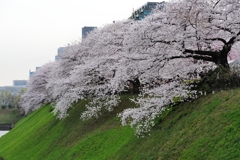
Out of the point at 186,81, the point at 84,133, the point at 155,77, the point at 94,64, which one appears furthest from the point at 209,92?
the point at 94,64

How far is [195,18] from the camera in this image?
48.1 ft

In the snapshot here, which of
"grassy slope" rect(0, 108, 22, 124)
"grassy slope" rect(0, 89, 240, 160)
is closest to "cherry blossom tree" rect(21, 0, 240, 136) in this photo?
"grassy slope" rect(0, 89, 240, 160)

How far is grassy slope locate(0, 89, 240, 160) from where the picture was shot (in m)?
10.2

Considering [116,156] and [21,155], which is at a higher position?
[116,156]

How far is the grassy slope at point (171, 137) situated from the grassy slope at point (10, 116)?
200 ft

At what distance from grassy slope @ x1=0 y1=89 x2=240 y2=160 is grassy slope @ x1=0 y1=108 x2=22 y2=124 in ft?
200

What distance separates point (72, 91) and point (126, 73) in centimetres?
887

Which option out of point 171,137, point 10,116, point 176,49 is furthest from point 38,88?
point 171,137

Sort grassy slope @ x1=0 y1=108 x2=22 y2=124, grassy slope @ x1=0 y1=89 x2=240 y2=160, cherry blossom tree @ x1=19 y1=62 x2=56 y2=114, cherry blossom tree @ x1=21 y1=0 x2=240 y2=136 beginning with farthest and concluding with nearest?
grassy slope @ x1=0 y1=108 x2=22 y2=124 < cherry blossom tree @ x1=19 y1=62 x2=56 y2=114 < cherry blossom tree @ x1=21 y1=0 x2=240 y2=136 < grassy slope @ x1=0 y1=89 x2=240 y2=160

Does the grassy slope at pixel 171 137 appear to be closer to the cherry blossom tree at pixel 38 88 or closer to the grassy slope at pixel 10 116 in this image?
the cherry blossom tree at pixel 38 88

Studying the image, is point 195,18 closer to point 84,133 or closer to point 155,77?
point 155,77

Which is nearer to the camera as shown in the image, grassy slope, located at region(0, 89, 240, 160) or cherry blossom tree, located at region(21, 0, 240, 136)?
grassy slope, located at region(0, 89, 240, 160)

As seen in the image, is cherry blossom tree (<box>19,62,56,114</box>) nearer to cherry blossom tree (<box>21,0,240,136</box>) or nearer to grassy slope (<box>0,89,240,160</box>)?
grassy slope (<box>0,89,240,160</box>)

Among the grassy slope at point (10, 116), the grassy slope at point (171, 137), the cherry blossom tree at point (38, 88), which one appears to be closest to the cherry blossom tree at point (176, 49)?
the grassy slope at point (171, 137)
